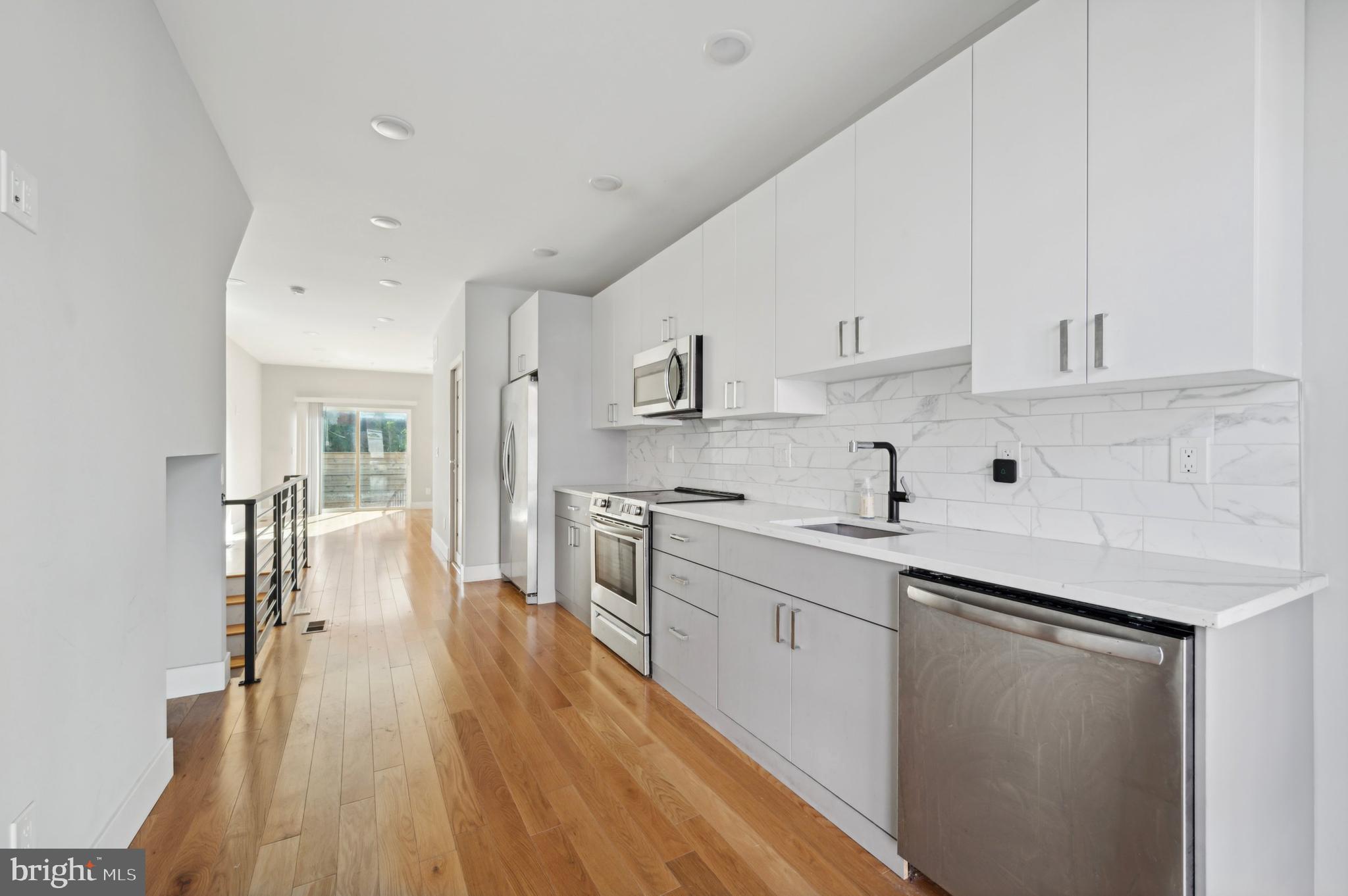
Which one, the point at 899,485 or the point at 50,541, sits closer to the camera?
the point at 50,541

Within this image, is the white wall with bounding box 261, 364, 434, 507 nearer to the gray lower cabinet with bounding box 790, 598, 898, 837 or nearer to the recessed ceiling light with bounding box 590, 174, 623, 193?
the recessed ceiling light with bounding box 590, 174, 623, 193

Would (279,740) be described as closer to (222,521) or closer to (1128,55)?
(222,521)

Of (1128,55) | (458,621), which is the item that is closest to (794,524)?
(1128,55)

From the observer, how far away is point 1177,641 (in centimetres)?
106

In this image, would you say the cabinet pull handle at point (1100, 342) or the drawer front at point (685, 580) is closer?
the cabinet pull handle at point (1100, 342)

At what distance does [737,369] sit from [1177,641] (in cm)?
201

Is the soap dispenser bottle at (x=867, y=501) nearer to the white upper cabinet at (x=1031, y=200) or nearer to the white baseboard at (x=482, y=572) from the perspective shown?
the white upper cabinet at (x=1031, y=200)

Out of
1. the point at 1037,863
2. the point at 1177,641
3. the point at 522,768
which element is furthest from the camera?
the point at 522,768

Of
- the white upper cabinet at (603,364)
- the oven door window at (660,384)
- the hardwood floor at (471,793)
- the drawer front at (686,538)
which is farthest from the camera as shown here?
the white upper cabinet at (603,364)

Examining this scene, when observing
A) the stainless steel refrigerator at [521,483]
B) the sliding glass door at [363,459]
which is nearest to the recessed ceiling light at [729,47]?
the stainless steel refrigerator at [521,483]

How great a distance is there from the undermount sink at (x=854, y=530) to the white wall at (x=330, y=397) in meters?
8.05

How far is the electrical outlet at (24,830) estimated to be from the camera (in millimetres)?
1210

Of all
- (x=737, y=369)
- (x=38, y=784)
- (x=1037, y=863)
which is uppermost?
(x=737, y=369)

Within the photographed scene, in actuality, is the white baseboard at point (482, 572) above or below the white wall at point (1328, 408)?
below
